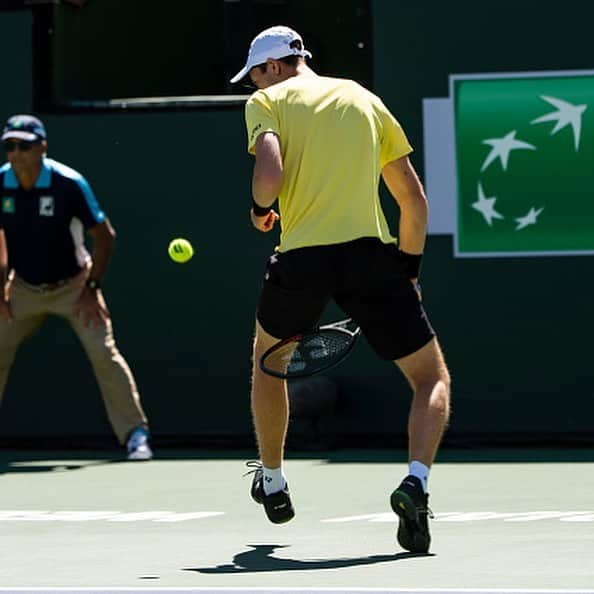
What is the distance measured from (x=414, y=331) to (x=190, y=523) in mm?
1411

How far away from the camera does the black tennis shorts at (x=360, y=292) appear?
6773 millimetres

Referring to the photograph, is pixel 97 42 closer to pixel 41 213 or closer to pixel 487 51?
pixel 41 213

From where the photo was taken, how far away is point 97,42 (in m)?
11.6

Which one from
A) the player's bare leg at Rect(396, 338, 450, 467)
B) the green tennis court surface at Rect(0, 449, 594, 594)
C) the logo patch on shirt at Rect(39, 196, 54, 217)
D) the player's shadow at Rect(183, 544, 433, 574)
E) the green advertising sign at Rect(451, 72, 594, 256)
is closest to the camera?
the green tennis court surface at Rect(0, 449, 594, 594)

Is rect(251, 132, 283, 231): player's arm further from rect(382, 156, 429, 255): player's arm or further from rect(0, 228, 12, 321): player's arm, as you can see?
rect(0, 228, 12, 321): player's arm

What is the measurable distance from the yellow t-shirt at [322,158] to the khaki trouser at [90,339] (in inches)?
153

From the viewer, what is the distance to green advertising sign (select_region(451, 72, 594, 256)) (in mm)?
10703

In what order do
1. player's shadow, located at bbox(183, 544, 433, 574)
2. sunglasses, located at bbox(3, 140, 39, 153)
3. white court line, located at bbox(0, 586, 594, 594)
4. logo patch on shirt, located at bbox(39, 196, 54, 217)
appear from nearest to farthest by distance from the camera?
white court line, located at bbox(0, 586, 594, 594)
player's shadow, located at bbox(183, 544, 433, 574)
sunglasses, located at bbox(3, 140, 39, 153)
logo patch on shirt, located at bbox(39, 196, 54, 217)

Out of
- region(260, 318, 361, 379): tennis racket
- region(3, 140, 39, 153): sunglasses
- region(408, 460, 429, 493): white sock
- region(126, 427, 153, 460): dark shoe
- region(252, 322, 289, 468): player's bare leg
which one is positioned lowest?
region(126, 427, 153, 460): dark shoe

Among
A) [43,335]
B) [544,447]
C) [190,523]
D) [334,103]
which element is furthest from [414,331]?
[43,335]

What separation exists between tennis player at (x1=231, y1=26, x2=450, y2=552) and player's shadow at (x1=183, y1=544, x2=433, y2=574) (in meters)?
0.44

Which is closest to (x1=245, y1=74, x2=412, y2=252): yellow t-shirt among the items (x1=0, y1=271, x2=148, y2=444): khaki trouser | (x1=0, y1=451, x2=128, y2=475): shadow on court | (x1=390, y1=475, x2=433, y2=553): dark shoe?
(x1=390, y1=475, x2=433, y2=553): dark shoe

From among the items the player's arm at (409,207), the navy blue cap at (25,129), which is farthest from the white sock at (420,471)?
the navy blue cap at (25,129)

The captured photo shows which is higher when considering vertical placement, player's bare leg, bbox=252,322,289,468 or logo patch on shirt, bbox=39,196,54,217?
logo patch on shirt, bbox=39,196,54,217
